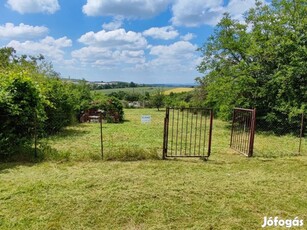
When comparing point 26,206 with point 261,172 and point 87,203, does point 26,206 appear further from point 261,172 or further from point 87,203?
point 261,172

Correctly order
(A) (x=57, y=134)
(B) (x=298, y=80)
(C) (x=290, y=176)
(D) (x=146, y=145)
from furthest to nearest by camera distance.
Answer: (B) (x=298, y=80)
(A) (x=57, y=134)
(D) (x=146, y=145)
(C) (x=290, y=176)

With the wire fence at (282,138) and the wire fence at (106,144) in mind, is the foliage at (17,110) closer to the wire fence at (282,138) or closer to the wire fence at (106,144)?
the wire fence at (106,144)

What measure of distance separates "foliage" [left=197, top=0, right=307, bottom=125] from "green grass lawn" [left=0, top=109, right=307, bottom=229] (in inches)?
219

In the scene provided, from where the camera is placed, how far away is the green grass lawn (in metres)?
3.38

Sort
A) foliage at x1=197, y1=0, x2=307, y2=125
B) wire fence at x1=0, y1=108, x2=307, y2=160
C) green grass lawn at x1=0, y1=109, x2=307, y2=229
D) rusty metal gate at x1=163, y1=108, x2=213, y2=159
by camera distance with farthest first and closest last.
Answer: foliage at x1=197, y1=0, x2=307, y2=125, rusty metal gate at x1=163, y1=108, x2=213, y2=159, wire fence at x1=0, y1=108, x2=307, y2=160, green grass lawn at x1=0, y1=109, x2=307, y2=229

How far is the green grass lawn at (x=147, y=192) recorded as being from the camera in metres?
3.38

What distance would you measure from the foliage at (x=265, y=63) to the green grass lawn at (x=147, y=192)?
18.2 feet

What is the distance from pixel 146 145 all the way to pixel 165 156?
1.86 meters

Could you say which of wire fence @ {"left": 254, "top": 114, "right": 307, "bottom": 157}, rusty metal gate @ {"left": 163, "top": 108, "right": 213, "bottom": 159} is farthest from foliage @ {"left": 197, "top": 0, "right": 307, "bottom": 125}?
rusty metal gate @ {"left": 163, "top": 108, "right": 213, "bottom": 159}

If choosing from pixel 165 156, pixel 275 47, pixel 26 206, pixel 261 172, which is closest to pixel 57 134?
pixel 165 156

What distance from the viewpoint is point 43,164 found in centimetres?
582

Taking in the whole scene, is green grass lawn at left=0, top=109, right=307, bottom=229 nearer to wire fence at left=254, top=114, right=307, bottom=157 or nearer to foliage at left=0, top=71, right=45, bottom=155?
foliage at left=0, top=71, right=45, bottom=155

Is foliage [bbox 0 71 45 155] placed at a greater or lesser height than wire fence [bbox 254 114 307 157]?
greater

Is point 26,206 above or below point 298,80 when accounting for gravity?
below
